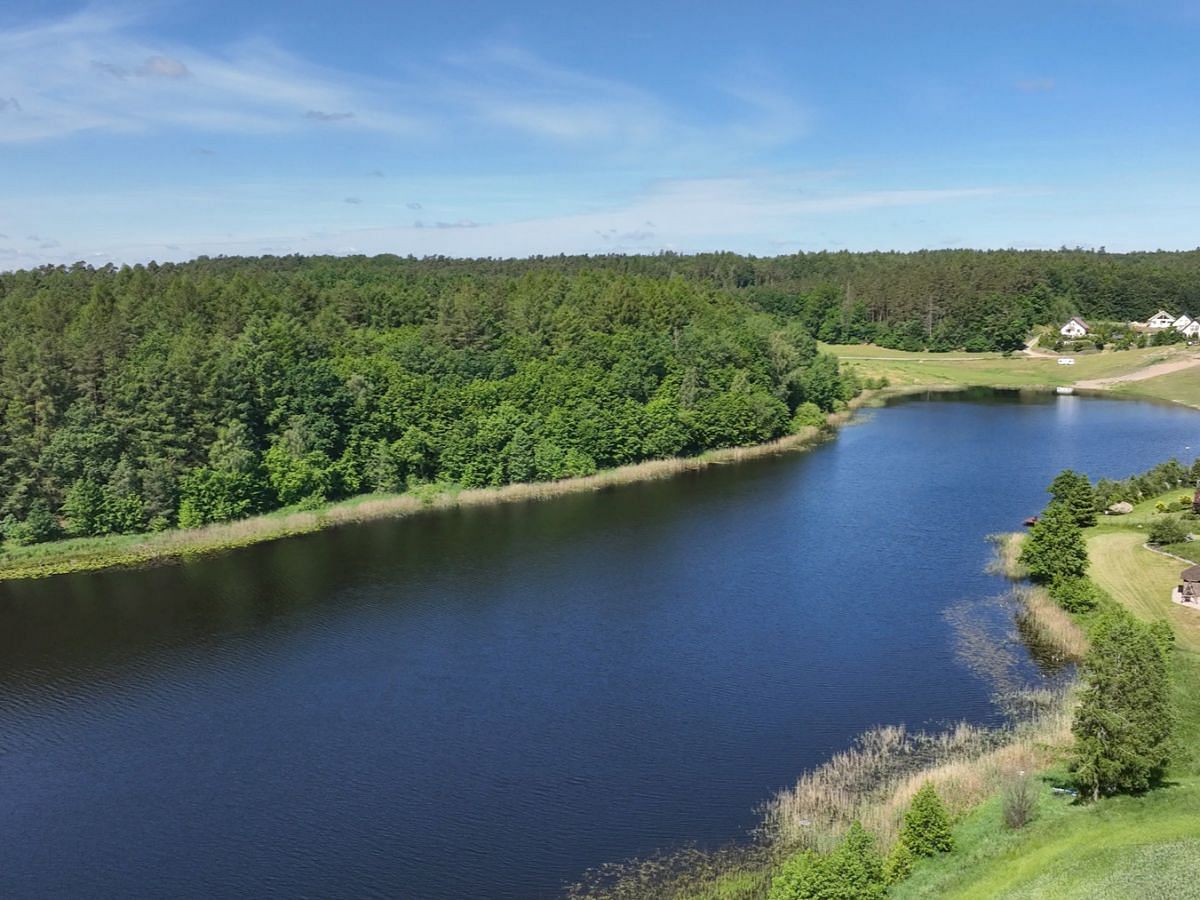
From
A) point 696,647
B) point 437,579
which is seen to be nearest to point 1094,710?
point 696,647

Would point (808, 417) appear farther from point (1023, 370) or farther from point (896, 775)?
point (896, 775)

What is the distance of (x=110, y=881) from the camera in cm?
2645

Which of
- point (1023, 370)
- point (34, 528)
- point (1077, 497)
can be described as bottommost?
point (34, 528)

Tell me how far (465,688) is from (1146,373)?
110374 millimetres

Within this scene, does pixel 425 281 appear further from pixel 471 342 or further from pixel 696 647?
pixel 696 647

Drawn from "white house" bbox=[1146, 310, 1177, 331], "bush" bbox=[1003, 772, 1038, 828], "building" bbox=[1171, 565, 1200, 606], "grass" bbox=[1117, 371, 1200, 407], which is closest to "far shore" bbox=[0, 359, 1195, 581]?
"building" bbox=[1171, 565, 1200, 606]

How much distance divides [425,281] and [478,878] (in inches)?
3634

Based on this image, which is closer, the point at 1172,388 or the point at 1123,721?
the point at 1123,721

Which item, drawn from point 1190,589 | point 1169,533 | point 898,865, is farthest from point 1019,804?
point 1169,533

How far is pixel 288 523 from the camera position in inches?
2351

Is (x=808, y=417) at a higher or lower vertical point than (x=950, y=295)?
lower

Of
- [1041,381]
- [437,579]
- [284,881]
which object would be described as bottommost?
[284,881]

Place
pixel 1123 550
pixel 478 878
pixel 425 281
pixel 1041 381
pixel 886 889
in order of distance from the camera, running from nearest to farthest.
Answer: pixel 886 889 → pixel 478 878 → pixel 1123 550 → pixel 425 281 → pixel 1041 381

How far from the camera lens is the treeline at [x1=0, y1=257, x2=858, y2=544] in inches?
2283
